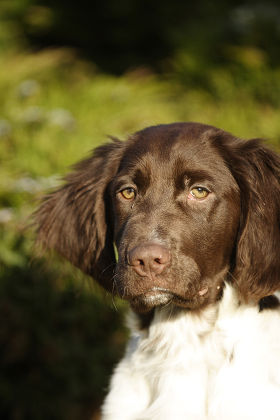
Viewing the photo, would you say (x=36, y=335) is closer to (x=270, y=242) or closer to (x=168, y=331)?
(x=168, y=331)

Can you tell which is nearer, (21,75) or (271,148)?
(271,148)

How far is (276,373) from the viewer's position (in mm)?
2752

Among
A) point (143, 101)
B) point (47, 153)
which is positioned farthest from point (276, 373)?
point (143, 101)

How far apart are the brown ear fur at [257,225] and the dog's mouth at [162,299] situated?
0.22 metres

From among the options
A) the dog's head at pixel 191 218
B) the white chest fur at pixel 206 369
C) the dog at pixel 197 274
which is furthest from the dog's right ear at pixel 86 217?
the white chest fur at pixel 206 369

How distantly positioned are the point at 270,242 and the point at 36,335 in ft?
9.92

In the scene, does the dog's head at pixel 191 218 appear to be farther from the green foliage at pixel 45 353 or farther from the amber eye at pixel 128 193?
the green foliage at pixel 45 353

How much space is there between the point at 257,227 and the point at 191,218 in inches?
13.3

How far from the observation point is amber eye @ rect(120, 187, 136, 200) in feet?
10.1

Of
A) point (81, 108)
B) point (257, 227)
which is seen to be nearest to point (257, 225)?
point (257, 227)

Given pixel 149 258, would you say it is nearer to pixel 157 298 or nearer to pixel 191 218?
pixel 157 298

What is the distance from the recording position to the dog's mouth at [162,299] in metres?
2.73

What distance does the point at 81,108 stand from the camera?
27.4 ft

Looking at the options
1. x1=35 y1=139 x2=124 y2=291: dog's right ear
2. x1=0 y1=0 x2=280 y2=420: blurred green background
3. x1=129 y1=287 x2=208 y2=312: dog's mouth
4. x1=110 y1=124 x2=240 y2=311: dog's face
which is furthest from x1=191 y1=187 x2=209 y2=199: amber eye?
x1=0 y1=0 x2=280 y2=420: blurred green background
